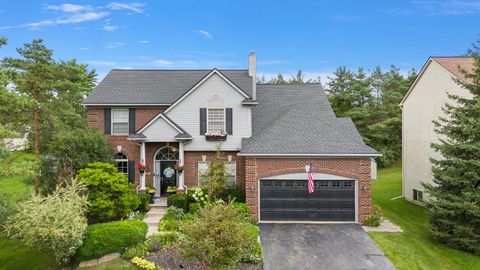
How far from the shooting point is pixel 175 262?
1135 centimetres

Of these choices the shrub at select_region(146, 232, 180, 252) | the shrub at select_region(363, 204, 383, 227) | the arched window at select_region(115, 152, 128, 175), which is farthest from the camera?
the arched window at select_region(115, 152, 128, 175)

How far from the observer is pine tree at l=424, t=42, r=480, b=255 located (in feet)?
43.1

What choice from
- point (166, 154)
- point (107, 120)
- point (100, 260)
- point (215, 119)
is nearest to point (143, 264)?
point (100, 260)

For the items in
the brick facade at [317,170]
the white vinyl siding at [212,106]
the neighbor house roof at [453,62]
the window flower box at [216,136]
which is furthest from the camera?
the neighbor house roof at [453,62]

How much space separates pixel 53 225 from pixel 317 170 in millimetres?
11016

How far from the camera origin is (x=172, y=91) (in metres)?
20.1

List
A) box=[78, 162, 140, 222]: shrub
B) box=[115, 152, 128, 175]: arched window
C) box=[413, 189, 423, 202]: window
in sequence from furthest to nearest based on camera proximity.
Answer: box=[413, 189, 423, 202]: window, box=[115, 152, 128, 175]: arched window, box=[78, 162, 140, 222]: shrub

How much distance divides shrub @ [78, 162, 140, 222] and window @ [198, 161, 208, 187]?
4.25m

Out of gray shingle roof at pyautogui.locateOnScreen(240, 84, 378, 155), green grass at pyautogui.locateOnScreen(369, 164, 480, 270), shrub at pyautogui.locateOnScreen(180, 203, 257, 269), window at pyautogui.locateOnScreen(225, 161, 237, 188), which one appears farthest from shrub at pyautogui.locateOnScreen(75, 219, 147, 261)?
green grass at pyautogui.locateOnScreen(369, 164, 480, 270)

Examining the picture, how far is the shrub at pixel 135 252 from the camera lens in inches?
464

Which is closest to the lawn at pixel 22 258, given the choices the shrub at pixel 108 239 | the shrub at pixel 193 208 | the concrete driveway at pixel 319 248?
the shrub at pixel 108 239

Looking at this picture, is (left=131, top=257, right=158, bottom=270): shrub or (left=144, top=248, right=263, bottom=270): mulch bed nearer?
(left=131, top=257, right=158, bottom=270): shrub

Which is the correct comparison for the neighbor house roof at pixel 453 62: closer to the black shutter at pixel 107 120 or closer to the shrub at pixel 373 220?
the shrub at pixel 373 220

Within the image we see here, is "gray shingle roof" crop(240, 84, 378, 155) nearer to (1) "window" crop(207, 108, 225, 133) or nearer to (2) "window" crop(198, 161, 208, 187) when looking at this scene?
(1) "window" crop(207, 108, 225, 133)
